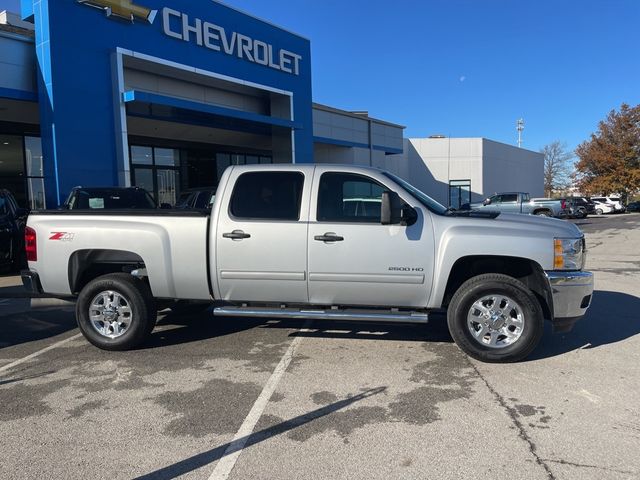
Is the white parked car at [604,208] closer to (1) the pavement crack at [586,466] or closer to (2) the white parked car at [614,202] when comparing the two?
(2) the white parked car at [614,202]

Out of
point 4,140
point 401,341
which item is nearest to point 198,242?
point 401,341

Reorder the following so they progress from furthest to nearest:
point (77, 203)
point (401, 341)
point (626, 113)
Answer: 1. point (626, 113)
2. point (77, 203)
3. point (401, 341)

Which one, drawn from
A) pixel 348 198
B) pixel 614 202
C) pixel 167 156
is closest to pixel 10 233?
pixel 348 198

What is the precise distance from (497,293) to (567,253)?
0.79 meters

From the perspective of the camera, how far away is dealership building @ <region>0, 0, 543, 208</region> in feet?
44.1

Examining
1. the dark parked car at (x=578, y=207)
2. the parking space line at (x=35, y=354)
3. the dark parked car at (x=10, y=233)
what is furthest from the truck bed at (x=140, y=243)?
the dark parked car at (x=578, y=207)

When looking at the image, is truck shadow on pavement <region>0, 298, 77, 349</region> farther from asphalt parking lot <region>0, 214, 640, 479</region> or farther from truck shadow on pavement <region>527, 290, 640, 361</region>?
truck shadow on pavement <region>527, 290, 640, 361</region>

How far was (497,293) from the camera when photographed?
199 inches

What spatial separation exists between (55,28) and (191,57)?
461cm

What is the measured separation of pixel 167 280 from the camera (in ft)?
18.2

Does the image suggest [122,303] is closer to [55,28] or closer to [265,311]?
[265,311]

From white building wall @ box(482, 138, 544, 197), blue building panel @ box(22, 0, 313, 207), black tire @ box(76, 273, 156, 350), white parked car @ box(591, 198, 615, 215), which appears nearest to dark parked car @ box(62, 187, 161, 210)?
blue building panel @ box(22, 0, 313, 207)

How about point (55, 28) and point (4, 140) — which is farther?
point (4, 140)

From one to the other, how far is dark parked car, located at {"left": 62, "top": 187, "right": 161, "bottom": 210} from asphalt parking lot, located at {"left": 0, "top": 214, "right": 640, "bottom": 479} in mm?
4914
